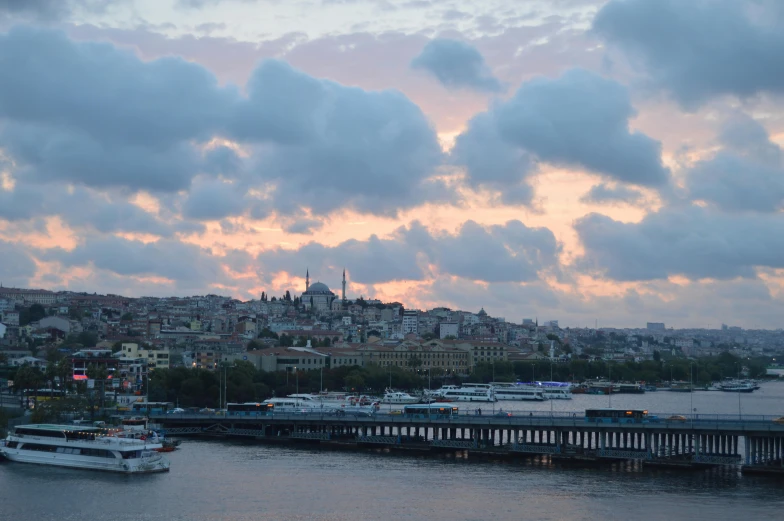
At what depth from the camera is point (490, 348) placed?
441 feet

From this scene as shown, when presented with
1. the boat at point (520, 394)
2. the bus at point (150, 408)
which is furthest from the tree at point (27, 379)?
the boat at point (520, 394)

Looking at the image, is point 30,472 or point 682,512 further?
point 30,472

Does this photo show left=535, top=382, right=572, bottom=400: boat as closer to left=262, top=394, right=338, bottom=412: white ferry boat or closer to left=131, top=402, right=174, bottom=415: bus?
left=262, top=394, right=338, bottom=412: white ferry boat

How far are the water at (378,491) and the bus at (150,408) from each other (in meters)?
Answer: 13.2

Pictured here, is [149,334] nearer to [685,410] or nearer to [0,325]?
[0,325]

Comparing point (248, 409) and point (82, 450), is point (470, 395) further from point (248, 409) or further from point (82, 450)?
point (82, 450)

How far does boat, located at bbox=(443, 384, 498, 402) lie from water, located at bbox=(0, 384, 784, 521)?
45958 mm

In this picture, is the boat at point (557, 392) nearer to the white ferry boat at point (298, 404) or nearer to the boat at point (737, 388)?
the boat at point (737, 388)

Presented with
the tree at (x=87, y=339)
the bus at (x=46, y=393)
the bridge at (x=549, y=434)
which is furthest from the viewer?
the tree at (x=87, y=339)

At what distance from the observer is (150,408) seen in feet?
222

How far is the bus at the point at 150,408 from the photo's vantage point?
63.3 metres

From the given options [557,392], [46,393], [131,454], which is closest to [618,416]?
[131,454]

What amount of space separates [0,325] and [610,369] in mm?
78533

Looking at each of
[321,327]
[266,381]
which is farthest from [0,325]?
[321,327]
